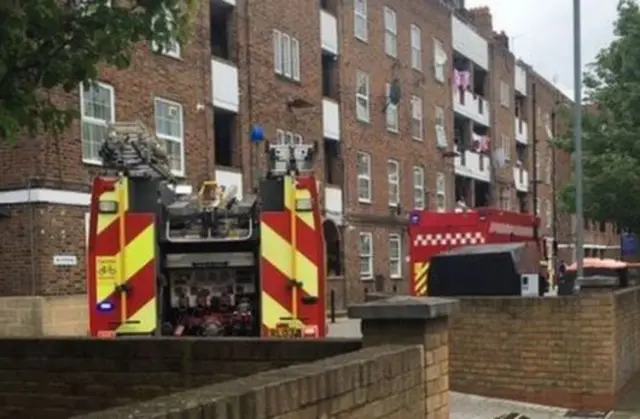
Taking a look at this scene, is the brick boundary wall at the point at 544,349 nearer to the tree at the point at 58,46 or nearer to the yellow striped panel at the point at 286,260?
the yellow striped panel at the point at 286,260

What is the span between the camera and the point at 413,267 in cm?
2123

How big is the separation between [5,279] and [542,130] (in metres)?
44.6

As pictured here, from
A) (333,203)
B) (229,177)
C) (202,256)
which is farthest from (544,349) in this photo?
(333,203)

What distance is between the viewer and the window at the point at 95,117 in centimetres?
2000

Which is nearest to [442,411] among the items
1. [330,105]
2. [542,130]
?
[330,105]

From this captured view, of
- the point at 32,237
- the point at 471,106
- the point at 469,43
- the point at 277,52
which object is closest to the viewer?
the point at 32,237

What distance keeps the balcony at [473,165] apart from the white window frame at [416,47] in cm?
543

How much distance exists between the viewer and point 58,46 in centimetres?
561

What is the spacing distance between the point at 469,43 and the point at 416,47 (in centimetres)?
739

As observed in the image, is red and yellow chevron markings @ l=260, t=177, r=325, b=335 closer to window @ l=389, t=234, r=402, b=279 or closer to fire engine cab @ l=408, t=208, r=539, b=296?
fire engine cab @ l=408, t=208, r=539, b=296

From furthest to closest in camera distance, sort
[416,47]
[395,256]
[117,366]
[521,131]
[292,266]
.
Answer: [521,131]
[416,47]
[395,256]
[292,266]
[117,366]

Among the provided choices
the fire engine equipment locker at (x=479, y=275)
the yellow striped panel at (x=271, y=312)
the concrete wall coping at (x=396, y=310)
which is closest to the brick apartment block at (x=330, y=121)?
the yellow striped panel at (x=271, y=312)

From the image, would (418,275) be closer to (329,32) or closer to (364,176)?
(329,32)

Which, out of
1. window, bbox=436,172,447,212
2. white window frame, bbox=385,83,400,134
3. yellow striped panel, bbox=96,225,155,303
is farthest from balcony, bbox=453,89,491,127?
yellow striped panel, bbox=96,225,155,303
